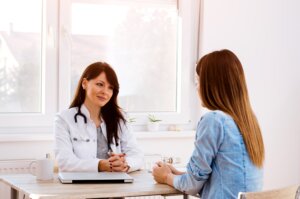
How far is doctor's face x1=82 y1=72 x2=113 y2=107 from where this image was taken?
11.4ft

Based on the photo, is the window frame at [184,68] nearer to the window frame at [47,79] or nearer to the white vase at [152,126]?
the white vase at [152,126]

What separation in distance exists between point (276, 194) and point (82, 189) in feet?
2.72

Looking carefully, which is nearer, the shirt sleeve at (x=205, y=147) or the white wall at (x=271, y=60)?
the shirt sleeve at (x=205, y=147)

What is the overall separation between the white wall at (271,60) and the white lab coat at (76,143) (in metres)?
1.46

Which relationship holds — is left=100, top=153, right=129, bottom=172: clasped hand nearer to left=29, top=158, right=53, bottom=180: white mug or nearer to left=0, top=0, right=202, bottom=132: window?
left=29, top=158, right=53, bottom=180: white mug

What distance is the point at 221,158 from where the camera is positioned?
2668 millimetres

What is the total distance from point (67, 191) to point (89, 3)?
1986 mm

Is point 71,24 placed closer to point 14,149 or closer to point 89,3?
point 89,3

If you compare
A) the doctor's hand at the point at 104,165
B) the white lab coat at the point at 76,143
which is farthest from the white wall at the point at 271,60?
the doctor's hand at the point at 104,165

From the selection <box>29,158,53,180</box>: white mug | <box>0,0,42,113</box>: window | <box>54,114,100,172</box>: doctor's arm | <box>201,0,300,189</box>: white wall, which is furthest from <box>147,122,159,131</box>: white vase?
<box>29,158,53,180</box>: white mug

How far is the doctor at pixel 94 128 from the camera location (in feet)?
10.9

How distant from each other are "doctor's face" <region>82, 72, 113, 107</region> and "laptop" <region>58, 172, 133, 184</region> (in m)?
0.58

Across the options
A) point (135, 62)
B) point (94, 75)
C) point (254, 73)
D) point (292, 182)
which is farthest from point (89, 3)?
point (292, 182)

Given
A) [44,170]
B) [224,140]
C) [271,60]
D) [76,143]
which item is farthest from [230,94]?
[271,60]
